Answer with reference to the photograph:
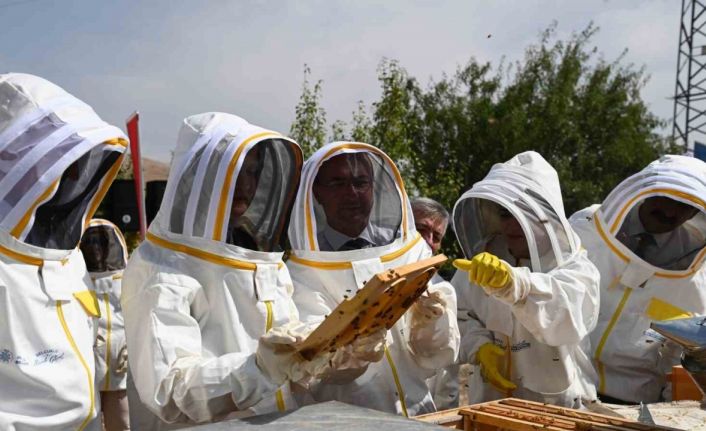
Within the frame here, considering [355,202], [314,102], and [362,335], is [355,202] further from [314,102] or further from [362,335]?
[314,102]

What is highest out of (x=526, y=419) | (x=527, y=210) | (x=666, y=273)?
(x=527, y=210)

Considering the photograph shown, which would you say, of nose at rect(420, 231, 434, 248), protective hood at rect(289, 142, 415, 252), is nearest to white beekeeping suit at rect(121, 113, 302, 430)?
protective hood at rect(289, 142, 415, 252)

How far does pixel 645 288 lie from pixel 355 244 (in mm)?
2233

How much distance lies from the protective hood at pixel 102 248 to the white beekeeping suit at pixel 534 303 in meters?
3.18

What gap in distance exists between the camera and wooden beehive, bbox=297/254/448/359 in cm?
263

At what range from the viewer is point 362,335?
301 cm

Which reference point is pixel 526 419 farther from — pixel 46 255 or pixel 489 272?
pixel 46 255

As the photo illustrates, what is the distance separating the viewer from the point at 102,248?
649 centimetres

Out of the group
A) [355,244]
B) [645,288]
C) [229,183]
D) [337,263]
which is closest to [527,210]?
[355,244]

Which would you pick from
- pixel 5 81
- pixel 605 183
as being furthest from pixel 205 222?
pixel 605 183

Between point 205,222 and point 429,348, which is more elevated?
point 205,222

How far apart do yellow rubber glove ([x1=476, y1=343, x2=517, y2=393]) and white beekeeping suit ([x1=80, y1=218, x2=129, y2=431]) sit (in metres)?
2.61

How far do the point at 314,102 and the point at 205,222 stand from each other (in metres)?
8.94

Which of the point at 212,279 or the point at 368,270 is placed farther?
the point at 368,270
